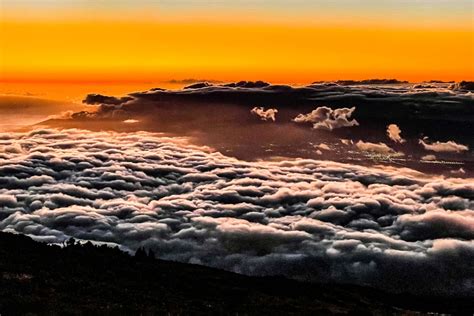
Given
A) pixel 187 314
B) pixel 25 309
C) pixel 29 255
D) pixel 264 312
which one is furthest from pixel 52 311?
pixel 29 255

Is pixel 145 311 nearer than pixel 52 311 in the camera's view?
No

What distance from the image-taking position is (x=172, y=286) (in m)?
155

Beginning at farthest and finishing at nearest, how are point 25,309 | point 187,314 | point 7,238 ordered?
point 7,238 < point 187,314 < point 25,309

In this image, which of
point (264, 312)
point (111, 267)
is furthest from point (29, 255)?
point (264, 312)

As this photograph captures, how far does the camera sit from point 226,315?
68438 mm

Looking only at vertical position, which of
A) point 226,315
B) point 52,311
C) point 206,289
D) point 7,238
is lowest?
point 206,289

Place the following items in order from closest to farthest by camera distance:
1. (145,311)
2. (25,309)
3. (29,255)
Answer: (25,309)
(145,311)
(29,255)

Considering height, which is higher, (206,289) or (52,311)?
(52,311)

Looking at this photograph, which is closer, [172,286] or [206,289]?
[172,286]

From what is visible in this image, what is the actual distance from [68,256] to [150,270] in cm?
2749

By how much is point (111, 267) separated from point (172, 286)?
14882mm

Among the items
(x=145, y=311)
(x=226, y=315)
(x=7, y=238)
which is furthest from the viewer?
(x=7, y=238)

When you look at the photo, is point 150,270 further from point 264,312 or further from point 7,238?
point 264,312

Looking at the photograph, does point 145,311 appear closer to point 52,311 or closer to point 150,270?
point 52,311
